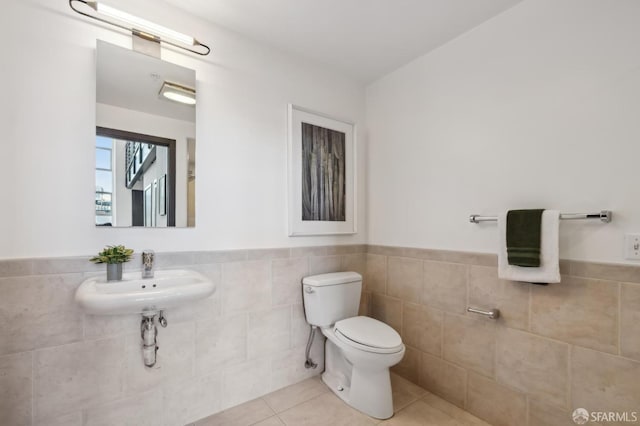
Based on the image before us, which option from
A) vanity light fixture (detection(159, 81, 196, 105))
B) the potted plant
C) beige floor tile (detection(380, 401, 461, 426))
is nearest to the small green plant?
the potted plant

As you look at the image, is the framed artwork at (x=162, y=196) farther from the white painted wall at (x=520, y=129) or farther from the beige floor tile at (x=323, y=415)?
the white painted wall at (x=520, y=129)

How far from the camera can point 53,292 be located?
4.39 feet

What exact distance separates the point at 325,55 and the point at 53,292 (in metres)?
2.14

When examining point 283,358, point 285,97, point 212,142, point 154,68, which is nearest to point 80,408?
point 283,358

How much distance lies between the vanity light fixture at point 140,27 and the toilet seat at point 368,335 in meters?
1.88

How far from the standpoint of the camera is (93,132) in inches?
56.7

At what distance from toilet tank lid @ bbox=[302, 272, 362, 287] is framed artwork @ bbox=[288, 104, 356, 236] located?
12.7 inches

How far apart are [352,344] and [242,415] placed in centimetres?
77

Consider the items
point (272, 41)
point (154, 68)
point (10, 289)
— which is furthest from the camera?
point (272, 41)

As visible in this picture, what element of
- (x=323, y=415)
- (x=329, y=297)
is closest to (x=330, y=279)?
(x=329, y=297)

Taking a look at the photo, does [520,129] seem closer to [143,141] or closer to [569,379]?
[569,379]

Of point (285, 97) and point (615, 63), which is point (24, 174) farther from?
point (615, 63)

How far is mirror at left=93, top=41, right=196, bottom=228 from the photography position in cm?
147

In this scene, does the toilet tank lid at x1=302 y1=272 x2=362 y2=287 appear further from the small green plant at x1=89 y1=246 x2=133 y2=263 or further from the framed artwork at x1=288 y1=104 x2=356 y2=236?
the small green plant at x1=89 y1=246 x2=133 y2=263
